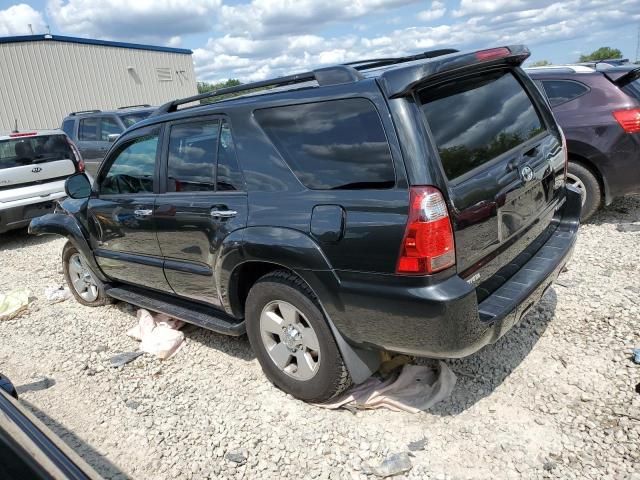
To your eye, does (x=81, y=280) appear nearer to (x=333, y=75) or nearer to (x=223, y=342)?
(x=223, y=342)

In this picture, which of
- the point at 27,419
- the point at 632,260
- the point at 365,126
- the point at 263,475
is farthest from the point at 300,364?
the point at 632,260

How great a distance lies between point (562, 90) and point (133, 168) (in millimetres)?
4892

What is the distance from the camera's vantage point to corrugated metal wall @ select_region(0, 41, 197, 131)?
1931cm

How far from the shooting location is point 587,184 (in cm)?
572

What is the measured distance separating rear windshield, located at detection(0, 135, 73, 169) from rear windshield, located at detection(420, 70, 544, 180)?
7162mm

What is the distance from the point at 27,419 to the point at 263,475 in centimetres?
136

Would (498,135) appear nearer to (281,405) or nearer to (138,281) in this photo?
(281,405)

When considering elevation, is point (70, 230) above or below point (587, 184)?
above

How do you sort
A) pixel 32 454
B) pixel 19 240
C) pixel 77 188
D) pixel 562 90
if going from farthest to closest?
pixel 19 240 → pixel 562 90 → pixel 77 188 → pixel 32 454

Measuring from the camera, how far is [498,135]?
2941 millimetres

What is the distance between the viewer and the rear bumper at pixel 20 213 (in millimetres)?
7457

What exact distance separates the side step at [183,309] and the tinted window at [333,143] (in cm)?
120

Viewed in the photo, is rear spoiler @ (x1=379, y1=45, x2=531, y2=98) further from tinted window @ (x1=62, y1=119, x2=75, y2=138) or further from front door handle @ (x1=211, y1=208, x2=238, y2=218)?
tinted window @ (x1=62, y1=119, x2=75, y2=138)

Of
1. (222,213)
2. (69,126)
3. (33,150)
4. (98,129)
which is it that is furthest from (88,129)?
(222,213)
